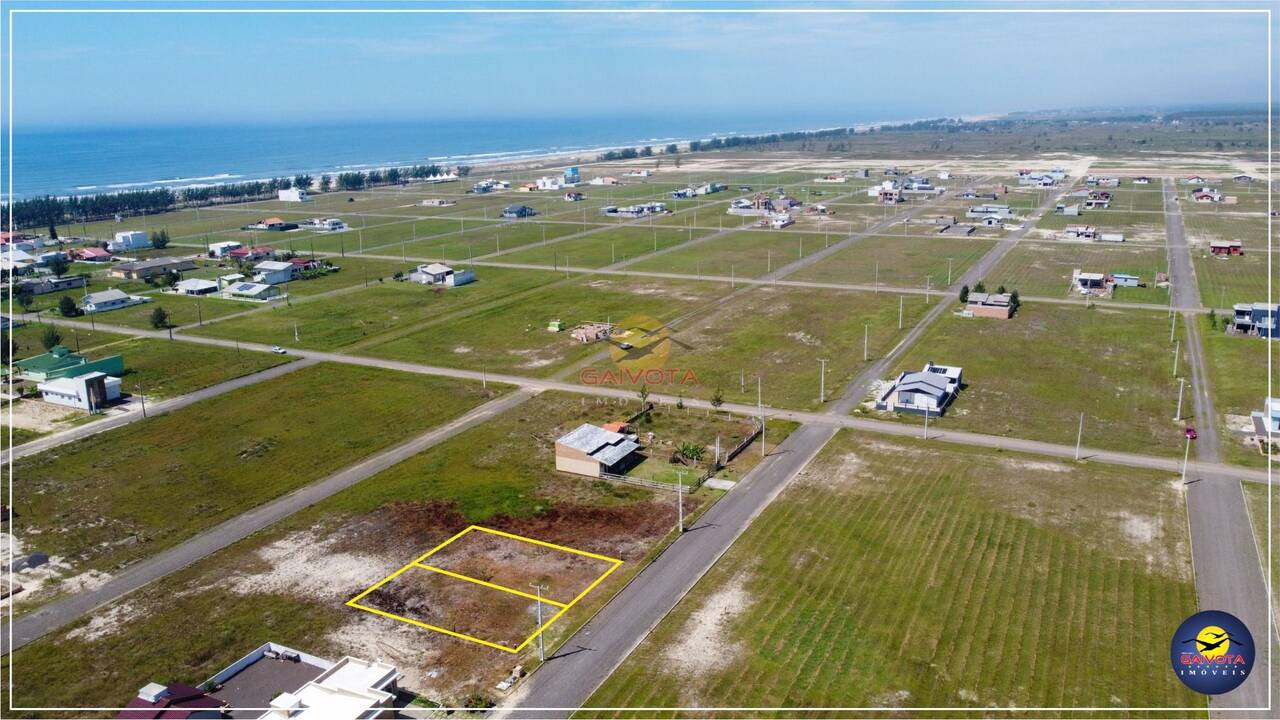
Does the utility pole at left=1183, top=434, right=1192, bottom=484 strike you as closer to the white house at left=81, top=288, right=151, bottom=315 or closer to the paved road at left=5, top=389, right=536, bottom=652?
the paved road at left=5, top=389, right=536, bottom=652

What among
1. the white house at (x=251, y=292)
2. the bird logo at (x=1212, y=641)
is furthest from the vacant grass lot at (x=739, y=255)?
the bird logo at (x=1212, y=641)

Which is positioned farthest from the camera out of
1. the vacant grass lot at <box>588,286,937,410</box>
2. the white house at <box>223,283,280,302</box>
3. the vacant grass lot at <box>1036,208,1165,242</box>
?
the vacant grass lot at <box>1036,208,1165,242</box>

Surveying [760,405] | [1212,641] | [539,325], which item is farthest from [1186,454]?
[539,325]

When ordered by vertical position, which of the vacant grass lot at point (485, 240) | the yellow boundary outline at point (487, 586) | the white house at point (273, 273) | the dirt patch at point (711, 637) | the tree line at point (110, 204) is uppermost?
the tree line at point (110, 204)

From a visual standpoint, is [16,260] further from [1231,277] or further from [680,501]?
[1231,277]

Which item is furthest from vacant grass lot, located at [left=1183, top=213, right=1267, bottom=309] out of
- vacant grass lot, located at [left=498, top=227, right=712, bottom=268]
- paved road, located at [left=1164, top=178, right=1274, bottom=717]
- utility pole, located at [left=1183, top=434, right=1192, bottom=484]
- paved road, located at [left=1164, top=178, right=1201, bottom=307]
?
vacant grass lot, located at [left=498, top=227, right=712, bottom=268]

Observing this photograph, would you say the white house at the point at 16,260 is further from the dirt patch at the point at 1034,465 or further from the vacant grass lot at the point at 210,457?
the dirt patch at the point at 1034,465

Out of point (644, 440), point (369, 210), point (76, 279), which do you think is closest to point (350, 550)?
point (644, 440)

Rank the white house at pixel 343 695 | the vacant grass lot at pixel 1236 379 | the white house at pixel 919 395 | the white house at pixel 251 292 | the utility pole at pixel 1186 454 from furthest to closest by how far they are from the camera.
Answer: the white house at pixel 251 292 → the white house at pixel 919 395 → the vacant grass lot at pixel 1236 379 → the utility pole at pixel 1186 454 → the white house at pixel 343 695
